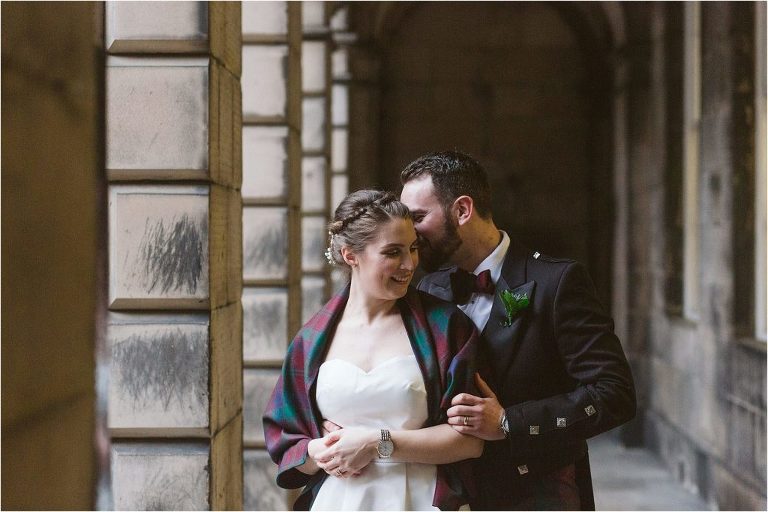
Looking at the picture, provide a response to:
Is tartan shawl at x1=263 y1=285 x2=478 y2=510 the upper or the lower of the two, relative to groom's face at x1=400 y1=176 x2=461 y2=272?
lower

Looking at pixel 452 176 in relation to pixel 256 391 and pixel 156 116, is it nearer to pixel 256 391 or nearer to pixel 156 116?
pixel 156 116

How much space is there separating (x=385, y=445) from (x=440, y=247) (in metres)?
0.61

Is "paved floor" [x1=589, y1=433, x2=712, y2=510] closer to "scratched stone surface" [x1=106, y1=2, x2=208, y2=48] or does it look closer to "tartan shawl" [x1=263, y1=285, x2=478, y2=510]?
Result: "tartan shawl" [x1=263, y1=285, x2=478, y2=510]

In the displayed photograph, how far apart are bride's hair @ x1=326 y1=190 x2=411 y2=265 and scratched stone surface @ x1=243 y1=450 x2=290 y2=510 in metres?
3.10

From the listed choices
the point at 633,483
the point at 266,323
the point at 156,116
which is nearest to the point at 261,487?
the point at 266,323

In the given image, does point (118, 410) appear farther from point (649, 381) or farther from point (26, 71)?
point (649, 381)

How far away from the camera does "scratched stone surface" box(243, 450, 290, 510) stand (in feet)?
16.7

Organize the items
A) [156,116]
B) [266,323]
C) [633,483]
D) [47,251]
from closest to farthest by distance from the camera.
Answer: [47,251]
[156,116]
[266,323]
[633,483]

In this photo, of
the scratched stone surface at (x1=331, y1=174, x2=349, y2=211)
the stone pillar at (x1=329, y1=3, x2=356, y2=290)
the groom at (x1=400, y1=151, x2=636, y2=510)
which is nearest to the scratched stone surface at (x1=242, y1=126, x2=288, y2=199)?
the groom at (x1=400, y1=151, x2=636, y2=510)

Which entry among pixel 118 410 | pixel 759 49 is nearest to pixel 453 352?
pixel 118 410

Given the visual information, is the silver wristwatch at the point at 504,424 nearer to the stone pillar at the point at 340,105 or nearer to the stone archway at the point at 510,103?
the stone pillar at the point at 340,105

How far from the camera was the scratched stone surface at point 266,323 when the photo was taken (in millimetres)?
5348

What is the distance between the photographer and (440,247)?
2.50m

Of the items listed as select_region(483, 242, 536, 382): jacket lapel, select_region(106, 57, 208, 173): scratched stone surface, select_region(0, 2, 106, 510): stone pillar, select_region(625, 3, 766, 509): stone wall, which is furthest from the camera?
Result: select_region(625, 3, 766, 509): stone wall
